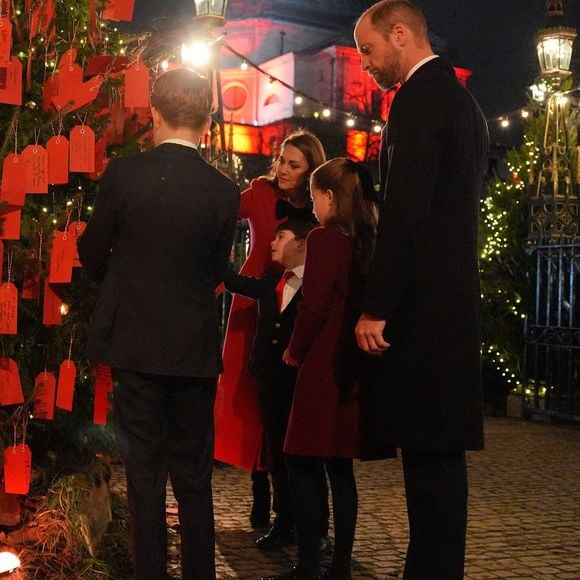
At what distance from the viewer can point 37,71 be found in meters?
4.52

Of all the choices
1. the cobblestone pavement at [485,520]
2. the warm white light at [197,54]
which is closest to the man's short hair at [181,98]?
the cobblestone pavement at [485,520]

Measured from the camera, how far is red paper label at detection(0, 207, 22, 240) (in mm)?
4055

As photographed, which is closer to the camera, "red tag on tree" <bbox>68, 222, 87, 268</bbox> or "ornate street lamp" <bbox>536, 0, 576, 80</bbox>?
"red tag on tree" <bbox>68, 222, 87, 268</bbox>

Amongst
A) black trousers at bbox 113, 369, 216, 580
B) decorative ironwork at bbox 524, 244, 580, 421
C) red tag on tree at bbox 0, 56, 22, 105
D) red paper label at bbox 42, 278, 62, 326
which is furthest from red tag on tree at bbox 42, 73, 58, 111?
decorative ironwork at bbox 524, 244, 580, 421

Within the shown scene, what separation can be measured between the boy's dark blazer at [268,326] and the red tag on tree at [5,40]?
140 centimetres

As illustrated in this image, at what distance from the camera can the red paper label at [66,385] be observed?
4.21 metres

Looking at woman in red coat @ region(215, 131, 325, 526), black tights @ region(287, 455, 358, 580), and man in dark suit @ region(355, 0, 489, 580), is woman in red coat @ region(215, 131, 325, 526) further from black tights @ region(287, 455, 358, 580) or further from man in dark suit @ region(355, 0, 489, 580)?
man in dark suit @ region(355, 0, 489, 580)

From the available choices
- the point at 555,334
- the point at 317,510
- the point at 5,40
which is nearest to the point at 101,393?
the point at 317,510

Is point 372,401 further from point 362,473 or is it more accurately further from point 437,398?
point 362,473

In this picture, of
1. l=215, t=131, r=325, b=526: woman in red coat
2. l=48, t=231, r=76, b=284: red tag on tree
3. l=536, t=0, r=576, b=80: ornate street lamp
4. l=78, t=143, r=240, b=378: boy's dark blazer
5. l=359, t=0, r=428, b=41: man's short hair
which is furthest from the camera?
l=536, t=0, r=576, b=80: ornate street lamp

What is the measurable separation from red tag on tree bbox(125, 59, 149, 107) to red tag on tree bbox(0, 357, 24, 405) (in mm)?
1173

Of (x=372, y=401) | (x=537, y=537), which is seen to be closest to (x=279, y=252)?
(x=372, y=401)

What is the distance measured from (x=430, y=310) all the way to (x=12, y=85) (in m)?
1.98

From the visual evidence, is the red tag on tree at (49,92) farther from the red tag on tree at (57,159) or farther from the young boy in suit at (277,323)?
the young boy in suit at (277,323)
